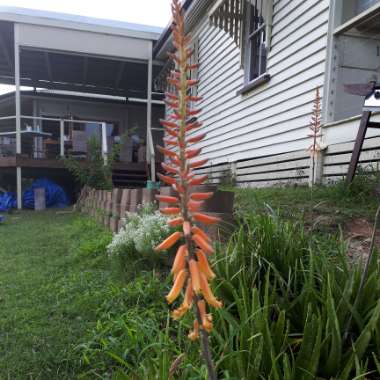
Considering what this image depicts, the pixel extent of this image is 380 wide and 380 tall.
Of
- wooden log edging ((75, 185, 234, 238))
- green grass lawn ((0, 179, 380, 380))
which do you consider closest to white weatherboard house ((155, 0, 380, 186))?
green grass lawn ((0, 179, 380, 380))

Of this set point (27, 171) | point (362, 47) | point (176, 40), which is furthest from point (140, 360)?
point (27, 171)

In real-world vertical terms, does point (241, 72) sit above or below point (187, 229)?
above

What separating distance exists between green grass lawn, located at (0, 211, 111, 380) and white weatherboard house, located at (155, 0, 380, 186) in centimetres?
296

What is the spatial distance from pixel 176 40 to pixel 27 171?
11926 millimetres

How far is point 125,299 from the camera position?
245cm

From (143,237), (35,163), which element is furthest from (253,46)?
(35,163)

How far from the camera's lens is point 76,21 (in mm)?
10188

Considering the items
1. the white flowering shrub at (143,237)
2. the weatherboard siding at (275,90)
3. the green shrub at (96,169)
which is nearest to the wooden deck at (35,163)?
the green shrub at (96,169)

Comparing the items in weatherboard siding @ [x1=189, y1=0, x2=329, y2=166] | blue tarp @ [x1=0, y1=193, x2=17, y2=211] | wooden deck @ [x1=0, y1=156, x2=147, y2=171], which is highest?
weatherboard siding @ [x1=189, y1=0, x2=329, y2=166]

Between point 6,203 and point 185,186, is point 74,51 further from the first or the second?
point 185,186

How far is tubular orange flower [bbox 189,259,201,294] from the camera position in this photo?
2.34 ft

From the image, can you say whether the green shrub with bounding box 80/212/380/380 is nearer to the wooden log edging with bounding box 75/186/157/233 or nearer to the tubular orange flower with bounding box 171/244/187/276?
the tubular orange flower with bounding box 171/244/187/276

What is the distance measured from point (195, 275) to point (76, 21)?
36.2 ft

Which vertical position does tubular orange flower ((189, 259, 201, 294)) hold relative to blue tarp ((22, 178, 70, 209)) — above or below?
above
